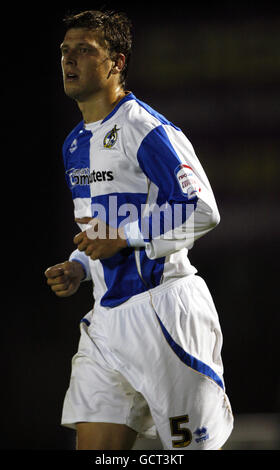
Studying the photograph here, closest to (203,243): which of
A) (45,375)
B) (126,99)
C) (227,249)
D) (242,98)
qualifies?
(227,249)

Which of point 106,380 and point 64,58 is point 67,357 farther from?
point 64,58

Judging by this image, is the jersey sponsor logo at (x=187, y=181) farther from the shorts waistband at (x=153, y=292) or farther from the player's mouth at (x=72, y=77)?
the player's mouth at (x=72, y=77)

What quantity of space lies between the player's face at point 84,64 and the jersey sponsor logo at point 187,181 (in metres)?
0.40

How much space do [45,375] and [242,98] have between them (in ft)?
5.14

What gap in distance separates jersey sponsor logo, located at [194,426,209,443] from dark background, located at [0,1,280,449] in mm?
1418

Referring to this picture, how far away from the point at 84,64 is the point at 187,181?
49cm

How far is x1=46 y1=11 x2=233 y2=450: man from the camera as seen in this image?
1740 mm

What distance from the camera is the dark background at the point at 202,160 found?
3029 mm

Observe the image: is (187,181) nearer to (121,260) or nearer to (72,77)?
(121,260)

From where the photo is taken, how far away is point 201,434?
1.77 m

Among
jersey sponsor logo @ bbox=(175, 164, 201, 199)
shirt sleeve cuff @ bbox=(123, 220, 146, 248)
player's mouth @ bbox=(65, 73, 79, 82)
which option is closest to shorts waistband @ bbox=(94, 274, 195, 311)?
shirt sleeve cuff @ bbox=(123, 220, 146, 248)

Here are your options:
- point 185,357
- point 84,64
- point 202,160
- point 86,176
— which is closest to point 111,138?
point 86,176

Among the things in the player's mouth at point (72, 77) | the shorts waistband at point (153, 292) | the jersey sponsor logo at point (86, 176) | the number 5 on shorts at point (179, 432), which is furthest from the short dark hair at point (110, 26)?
the number 5 on shorts at point (179, 432)

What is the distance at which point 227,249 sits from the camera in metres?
3.25
